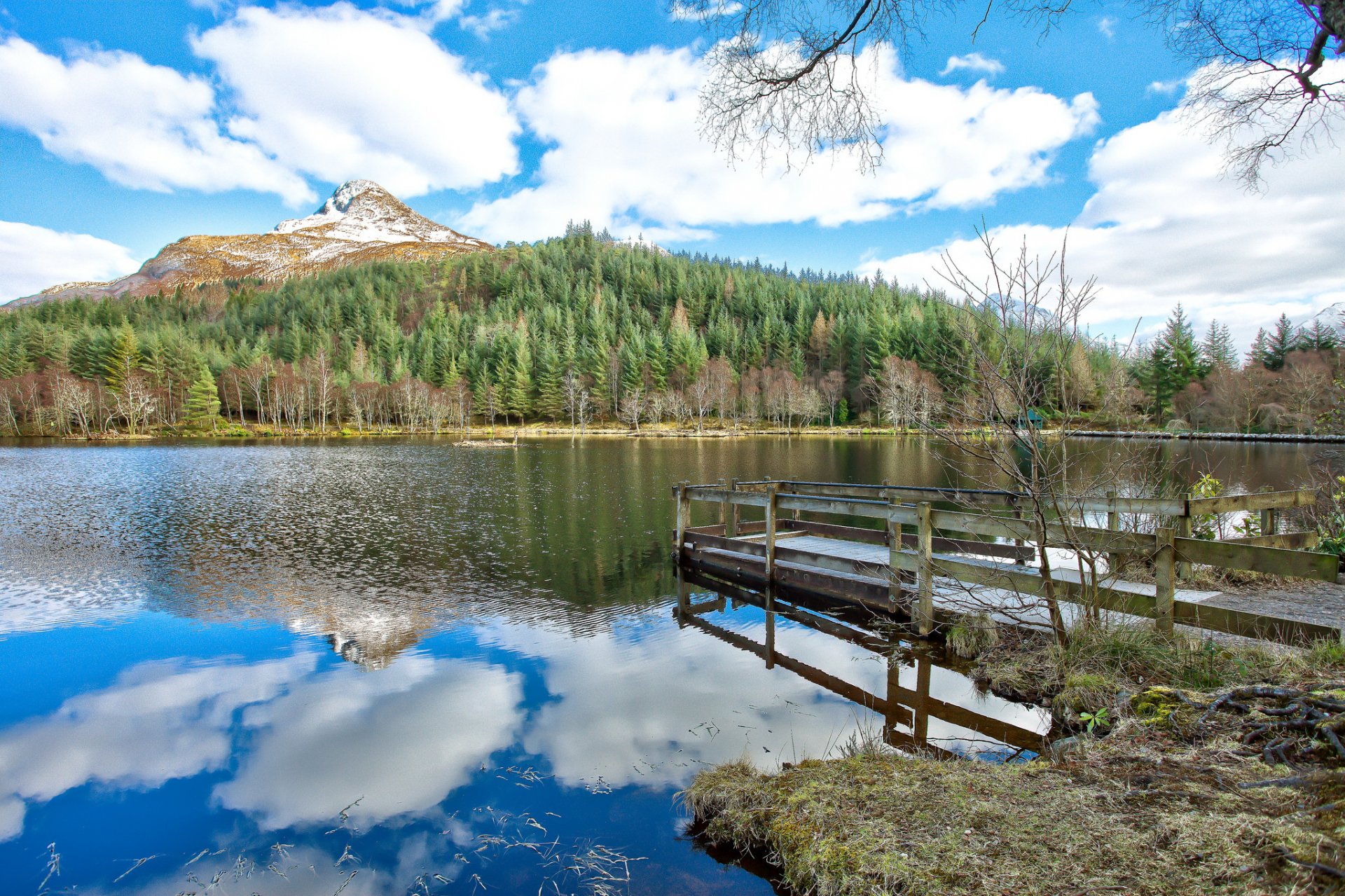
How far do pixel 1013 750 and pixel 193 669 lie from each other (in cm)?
1012

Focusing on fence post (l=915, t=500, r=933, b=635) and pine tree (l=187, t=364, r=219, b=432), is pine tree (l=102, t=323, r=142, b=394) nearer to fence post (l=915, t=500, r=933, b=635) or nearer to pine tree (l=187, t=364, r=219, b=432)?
pine tree (l=187, t=364, r=219, b=432)

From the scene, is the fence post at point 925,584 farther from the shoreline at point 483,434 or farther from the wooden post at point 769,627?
the shoreline at point 483,434

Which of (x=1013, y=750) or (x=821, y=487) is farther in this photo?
(x=821, y=487)

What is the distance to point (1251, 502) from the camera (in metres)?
7.82

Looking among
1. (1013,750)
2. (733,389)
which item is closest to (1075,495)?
(1013,750)

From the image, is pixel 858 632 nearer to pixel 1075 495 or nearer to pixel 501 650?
pixel 1075 495

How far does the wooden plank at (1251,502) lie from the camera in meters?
6.83

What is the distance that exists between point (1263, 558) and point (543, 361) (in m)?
92.7

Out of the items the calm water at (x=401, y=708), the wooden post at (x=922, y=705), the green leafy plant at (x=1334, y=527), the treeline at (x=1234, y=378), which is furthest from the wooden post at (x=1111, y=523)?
the treeline at (x=1234, y=378)

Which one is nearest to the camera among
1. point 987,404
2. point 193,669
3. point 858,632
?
point 987,404

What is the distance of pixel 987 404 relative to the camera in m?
6.39

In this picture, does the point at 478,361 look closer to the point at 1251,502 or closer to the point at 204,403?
the point at 204,403

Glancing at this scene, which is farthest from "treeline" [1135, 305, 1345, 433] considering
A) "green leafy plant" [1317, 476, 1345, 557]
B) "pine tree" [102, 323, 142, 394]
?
"pine tree" [102, 323, 142, 394]

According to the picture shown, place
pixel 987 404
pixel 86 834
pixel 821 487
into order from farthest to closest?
1. pixel 821 487
2. pixel 987 404
3. pixel 86 834
